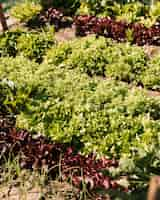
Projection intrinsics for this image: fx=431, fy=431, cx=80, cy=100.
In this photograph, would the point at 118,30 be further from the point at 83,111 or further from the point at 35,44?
the point at 83,111

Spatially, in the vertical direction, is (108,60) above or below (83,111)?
below

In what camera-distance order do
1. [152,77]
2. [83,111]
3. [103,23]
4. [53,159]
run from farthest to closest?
1. [103,23]
2. [152,77]
3. [83,111]
4. [53,159]

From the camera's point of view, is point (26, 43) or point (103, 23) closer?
point (26, 43)

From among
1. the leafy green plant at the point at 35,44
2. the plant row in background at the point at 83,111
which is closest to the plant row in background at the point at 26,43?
the leafy green plant at the point at 35,44

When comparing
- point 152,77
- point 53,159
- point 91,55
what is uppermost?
point 91,55

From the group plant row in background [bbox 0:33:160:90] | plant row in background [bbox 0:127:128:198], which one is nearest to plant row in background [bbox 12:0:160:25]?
plant row in background [bbox 0:33:160:90]

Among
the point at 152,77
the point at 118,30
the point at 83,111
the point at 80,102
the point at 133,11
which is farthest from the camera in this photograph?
the point at 133,11

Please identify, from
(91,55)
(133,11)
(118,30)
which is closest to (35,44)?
(91,55)

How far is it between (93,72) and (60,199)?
13.0 feet

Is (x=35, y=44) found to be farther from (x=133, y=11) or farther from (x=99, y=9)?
(x=133, y=11)

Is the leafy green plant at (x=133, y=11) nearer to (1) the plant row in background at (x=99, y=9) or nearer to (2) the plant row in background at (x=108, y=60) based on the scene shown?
(1) the plant row in background at (x=99, y=9)

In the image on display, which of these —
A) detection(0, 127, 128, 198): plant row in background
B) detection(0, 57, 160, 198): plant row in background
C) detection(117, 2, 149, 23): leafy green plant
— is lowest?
detection(0, 127, 128, 198): plant row in background

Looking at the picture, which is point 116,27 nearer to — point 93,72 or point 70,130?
point 93,72

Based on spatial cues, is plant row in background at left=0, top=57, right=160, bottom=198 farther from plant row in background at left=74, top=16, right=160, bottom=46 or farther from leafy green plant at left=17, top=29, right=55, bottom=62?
plant row in background at left=74, top=16, right=160, bottom=46
